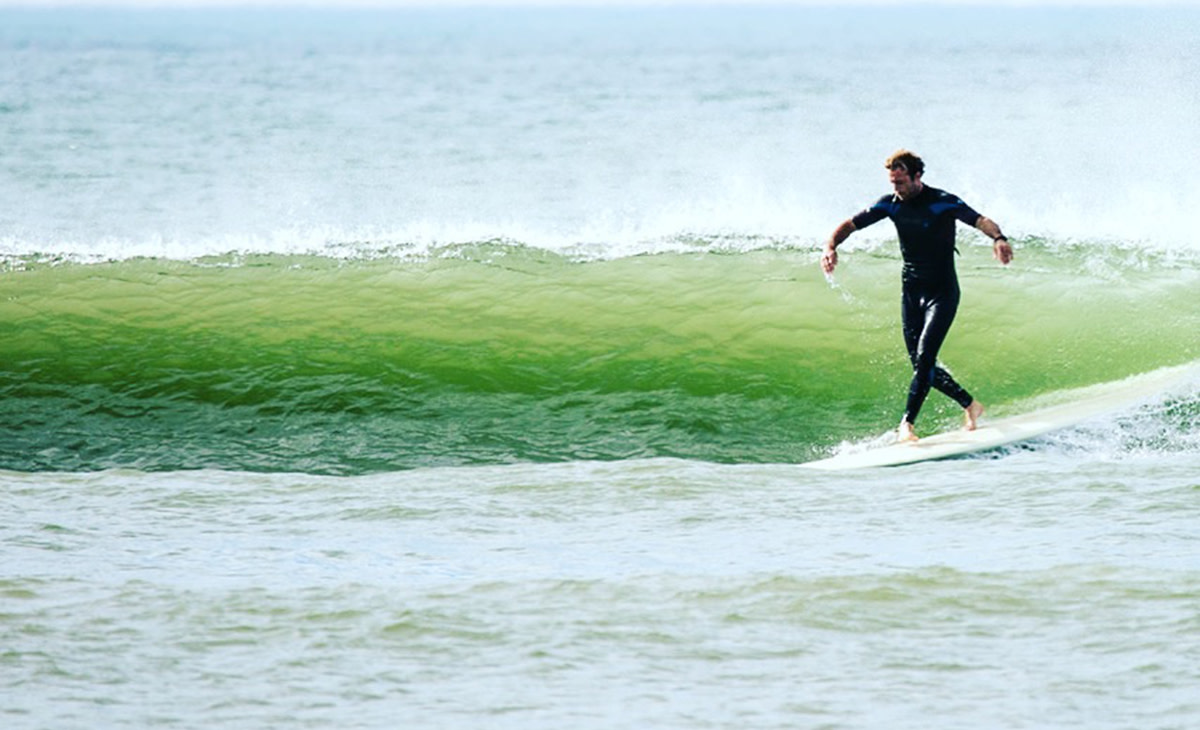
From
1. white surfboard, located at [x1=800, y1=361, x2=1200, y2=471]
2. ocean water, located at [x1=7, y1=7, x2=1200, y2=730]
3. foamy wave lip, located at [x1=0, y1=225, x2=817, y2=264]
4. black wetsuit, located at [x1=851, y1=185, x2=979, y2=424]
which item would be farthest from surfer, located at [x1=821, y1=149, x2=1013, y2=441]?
foamy wave lip, located at [x1=0, y1=225, x2=817, y2=264]

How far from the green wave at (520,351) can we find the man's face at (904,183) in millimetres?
1666

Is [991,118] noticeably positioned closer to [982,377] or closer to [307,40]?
[982,377]

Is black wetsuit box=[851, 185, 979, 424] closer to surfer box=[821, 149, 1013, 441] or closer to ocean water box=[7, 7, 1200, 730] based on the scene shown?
surfer box=[821, 149, 1013, 441]

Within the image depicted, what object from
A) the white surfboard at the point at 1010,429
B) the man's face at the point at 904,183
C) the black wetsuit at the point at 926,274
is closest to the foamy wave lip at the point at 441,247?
the white surfboard at the point at 1010,429

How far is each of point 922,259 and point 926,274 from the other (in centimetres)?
9

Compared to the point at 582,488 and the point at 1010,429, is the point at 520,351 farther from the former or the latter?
the point at 1010,429

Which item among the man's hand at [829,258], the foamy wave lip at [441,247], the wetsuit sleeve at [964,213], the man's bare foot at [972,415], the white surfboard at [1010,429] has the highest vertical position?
the wetsuit sleeve at [964,213]

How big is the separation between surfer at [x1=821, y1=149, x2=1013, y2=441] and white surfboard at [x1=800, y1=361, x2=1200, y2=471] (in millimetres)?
179

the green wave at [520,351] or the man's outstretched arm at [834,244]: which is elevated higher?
the man's outstretched arm at [834,244]

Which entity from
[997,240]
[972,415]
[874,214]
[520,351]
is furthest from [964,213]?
[520,351]

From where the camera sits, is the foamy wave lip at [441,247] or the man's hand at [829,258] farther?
the foamy wave lip at [441,247]

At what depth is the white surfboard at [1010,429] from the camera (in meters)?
9.91

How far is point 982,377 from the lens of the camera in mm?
12250

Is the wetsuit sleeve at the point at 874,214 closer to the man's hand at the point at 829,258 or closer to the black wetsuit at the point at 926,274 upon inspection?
the black wetsuit at the point at 926,274
